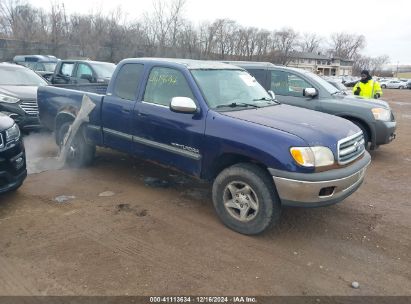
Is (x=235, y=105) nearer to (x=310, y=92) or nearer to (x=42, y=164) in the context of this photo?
(x=310, y=92)

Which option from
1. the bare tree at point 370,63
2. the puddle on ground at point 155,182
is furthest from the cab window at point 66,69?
the bare tree at point 370,63

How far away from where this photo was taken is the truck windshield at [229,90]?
4.29 metres

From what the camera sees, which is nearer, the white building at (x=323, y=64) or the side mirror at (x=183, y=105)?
the side mirror at (x=183, y=105)

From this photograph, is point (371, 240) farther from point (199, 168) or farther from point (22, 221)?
point (22, 221)

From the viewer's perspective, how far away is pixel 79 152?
584 cm

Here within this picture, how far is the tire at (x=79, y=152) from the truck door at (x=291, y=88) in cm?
410

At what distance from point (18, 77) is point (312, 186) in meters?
7.96

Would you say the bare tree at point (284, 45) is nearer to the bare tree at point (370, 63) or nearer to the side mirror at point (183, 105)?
the bare tree at point (370, 63)

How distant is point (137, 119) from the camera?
474 cm

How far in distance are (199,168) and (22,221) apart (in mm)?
2092

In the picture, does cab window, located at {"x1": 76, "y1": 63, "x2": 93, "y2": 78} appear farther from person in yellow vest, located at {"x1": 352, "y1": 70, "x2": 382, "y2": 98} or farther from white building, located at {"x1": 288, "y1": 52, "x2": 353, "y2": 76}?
white building, located at {"x1": 288, "y1": 52, "x2": 353, "y2": 76}

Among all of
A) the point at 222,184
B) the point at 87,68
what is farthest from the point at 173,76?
the point at 87,68

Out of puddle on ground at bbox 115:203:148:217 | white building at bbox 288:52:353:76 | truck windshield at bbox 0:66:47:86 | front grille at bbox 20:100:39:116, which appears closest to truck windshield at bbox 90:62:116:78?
truck windshield at bbox 0:66:47:86

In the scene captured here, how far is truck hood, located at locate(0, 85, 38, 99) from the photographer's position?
7562 mm
